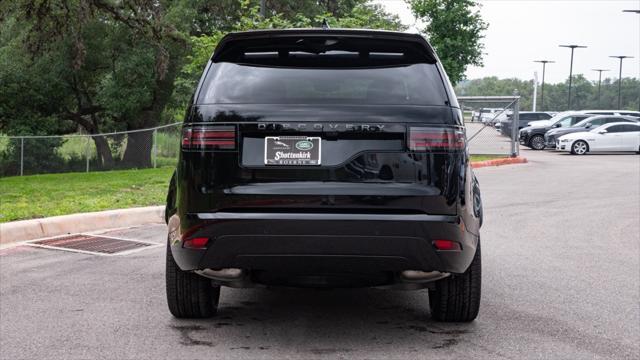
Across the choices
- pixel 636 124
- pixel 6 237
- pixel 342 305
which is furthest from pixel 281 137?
pixel 636 124

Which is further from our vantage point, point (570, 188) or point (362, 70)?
point (570, 188)

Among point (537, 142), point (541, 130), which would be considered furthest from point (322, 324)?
point (537, 142)

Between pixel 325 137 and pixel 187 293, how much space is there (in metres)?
1.52

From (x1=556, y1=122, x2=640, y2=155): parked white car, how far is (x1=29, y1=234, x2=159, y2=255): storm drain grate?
26867 mm

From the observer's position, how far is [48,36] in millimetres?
16438

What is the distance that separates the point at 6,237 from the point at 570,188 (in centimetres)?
1193

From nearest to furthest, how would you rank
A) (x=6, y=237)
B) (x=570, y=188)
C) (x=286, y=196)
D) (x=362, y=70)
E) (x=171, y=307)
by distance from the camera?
1. (x=286, y=196)
2. (x=362, y=70)
3. (x=171, y=307)
4. (x=6, y=237)
5. (x=570, y=188)

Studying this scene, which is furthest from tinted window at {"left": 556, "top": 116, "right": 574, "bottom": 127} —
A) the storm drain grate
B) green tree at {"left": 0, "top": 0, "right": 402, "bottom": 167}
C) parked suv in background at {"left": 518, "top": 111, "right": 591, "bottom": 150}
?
the storm drain grate

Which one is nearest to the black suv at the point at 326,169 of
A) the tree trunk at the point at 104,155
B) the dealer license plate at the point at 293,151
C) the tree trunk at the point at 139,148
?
the dealer license plate at the point at 293,151

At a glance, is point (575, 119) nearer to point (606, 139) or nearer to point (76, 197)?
point (606, 139)

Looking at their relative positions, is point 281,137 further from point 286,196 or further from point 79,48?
point 79,48

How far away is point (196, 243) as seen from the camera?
4.16 metres

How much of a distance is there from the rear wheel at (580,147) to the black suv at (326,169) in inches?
1156

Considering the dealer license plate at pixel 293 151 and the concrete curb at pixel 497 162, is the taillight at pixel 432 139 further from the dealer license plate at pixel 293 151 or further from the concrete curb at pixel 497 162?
the concrete curb at pixel 497 162
